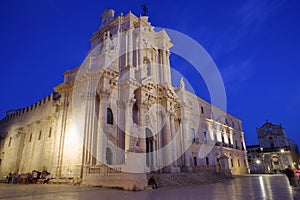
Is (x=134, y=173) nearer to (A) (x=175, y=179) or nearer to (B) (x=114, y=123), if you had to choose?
(A) (x=175, y=179)

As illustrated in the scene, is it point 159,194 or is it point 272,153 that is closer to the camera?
point 159,194

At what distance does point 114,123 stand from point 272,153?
43750 millimetres

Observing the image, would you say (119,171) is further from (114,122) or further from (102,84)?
(102,84)

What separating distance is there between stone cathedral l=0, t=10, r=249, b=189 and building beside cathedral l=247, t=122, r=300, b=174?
23863 millimetres

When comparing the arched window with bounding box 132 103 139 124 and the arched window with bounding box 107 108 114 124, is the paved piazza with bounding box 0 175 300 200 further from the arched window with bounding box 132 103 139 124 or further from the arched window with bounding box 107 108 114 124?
the arched window with bounding box 132 103 139 124

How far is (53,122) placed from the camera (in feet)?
63.5

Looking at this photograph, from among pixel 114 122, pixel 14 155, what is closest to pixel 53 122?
pixel 114 122

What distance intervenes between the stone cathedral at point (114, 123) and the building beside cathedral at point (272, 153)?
78.3ft

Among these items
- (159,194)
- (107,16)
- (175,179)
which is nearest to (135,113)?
(175,179)

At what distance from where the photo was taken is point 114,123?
51.5 feet

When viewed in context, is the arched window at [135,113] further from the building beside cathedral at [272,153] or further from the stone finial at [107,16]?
the building beside cathedral at [272,153]

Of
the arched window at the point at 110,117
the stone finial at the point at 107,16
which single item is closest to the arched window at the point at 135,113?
the arched window at the point at 110,117

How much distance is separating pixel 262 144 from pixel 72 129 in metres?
50.9

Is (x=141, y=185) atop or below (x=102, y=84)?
below
